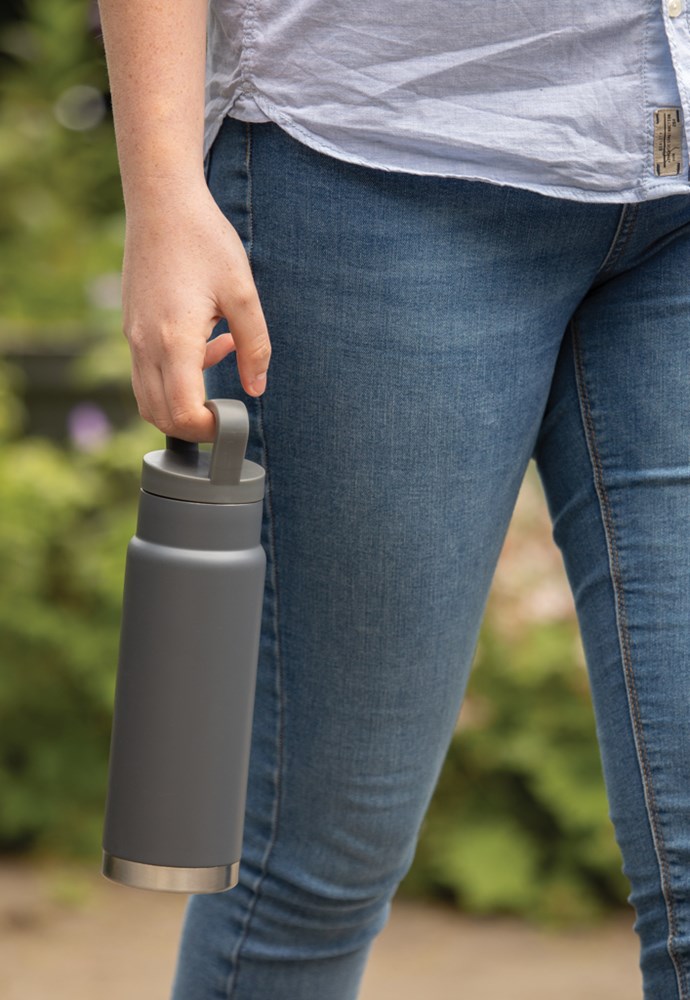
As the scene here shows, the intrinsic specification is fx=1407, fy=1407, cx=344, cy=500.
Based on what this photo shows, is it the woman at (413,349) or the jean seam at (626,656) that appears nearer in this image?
the woman at (413,349)

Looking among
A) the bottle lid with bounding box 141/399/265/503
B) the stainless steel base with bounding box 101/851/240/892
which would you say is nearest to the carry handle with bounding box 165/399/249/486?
the bottle lid with bounding box 141/399/265/503

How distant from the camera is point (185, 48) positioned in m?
1.05

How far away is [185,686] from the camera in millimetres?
1047

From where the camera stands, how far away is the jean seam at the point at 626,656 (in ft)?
3.84

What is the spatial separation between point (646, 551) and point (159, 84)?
0.55 meters

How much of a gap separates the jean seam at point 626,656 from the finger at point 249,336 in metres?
0.29

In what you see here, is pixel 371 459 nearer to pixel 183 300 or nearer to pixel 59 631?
pixel 183 300

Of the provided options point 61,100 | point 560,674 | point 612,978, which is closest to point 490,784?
point 560,674

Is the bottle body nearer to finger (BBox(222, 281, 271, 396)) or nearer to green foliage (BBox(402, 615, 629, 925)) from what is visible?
finger (BBox(222, 281, 271, 396))

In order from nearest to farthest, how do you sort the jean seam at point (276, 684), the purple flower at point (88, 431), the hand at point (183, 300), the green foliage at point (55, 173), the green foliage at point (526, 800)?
the hand at point (183, 300)
the jean seam at point (276, 684)
the green foliage at point (526, 800)
the purple flower at point (88, 431)
the green foliage at point (55, 173)

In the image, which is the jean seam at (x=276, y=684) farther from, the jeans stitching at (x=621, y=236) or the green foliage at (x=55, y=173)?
the green foliage at (x=55, y=173)

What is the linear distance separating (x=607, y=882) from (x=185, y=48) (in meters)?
2.11

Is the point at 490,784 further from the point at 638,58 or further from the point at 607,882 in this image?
the point at 638,58

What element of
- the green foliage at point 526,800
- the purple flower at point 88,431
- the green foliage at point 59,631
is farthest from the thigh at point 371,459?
the purple flower at point 88,431
